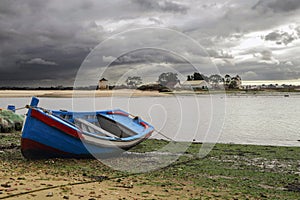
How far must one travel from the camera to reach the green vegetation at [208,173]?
8.55 metres

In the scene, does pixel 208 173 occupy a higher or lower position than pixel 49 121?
lower

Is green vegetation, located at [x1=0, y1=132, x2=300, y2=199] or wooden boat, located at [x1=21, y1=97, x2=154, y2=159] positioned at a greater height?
wooden boat, located at [x1=21, y1=97, x2=154, y2=159]

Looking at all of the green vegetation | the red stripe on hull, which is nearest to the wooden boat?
the red stripe on hull

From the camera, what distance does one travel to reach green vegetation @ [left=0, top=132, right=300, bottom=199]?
8.55 metres

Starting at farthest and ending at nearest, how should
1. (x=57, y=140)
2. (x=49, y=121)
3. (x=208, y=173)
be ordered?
(x=57, y=140), (x=49, y=121), (x=208, y=173)

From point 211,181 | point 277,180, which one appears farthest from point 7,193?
point 277,180

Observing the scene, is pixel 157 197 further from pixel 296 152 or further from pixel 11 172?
pixel 296 152

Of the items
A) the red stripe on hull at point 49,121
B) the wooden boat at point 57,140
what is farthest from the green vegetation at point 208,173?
the red stripe on hull at point 49,121

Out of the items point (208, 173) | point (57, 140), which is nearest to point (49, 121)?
point (57, 140)

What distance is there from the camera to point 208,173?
A: 10.7m

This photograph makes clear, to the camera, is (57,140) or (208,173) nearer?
(208,173)

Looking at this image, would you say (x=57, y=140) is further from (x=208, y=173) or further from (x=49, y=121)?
(x=208, y=173)

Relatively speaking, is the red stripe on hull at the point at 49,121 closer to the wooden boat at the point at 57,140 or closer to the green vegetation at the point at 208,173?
the wooden boat at the point at 57,140

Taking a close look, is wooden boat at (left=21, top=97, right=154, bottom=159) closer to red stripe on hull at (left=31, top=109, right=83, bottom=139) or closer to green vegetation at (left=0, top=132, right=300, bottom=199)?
red stripe on hull at (left=31, top=109, right=83, bottom=139)
